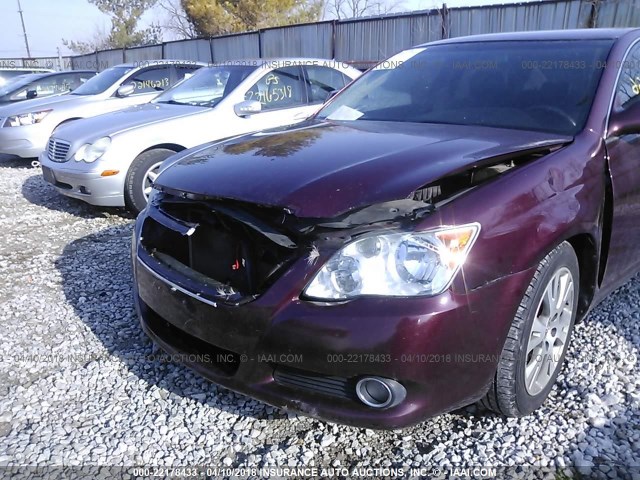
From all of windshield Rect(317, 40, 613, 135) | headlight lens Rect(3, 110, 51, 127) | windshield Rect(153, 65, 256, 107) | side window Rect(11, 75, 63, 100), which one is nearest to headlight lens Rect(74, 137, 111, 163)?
windshield Rect(153, 65, 256, 107)

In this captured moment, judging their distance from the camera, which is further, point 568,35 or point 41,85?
point 41,85

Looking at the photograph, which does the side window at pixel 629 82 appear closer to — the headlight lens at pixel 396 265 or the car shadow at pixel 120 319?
the headlight lens at pixel 396 265

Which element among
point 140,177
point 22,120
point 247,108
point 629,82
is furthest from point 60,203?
point 629,82

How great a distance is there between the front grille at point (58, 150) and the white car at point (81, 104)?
8.98 feet

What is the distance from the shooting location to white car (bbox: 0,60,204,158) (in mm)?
8242

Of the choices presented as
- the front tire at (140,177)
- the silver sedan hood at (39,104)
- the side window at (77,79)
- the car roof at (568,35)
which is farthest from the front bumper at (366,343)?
the side window at (77,79)

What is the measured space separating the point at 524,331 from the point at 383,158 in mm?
902

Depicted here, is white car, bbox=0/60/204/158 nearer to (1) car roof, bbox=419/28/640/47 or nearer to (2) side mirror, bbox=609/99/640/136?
(1) car roof, bbox=419/28/640/47

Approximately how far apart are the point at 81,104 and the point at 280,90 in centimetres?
414

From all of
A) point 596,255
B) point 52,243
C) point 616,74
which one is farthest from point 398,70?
point 52,243

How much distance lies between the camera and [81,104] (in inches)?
334

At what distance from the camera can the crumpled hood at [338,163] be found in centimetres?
202

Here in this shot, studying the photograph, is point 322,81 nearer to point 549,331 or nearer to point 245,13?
point 549,331

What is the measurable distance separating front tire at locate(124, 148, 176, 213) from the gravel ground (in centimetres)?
205
